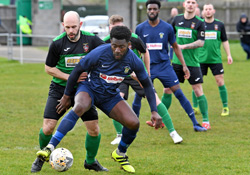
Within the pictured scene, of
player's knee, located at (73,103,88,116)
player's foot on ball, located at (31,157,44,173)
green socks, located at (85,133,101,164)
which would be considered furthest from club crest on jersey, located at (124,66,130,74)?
player's foot on ball, located at (31,157,44,173)

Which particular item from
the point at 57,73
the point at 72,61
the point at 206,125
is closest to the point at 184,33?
the point at 206,125

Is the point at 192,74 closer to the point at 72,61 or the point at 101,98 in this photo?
the point at 72,61

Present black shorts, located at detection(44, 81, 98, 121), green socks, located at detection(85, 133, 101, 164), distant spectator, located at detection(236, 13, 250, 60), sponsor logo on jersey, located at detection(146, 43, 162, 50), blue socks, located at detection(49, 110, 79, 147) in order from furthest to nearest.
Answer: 1. distant spectator, located at detection(236, 13, 250, 60)
2. sponsor logo on jersey, located at detection(146, 43, 162, 50)
3. green socks, located at detection(85, 133, 101, 164)
4. black shorts, located at detection(44, 81, 98, 121)
5. blue socks, located at detection(49, 110, 79, 147)

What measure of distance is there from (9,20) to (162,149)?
25935 millimetres

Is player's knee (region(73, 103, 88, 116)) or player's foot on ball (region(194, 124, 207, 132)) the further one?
player's foot on ball (region(194, 124, 207, 132))

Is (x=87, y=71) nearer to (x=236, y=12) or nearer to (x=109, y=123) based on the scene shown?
(x=109, y=123)

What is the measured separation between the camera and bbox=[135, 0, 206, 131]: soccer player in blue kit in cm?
810

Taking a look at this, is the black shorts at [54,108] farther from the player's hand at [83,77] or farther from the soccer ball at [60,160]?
the soccer ball at [60,160]

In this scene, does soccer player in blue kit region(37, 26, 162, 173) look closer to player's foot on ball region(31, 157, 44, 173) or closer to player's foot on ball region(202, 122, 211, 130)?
player's foot on ball region(31, 157, 44, 173)

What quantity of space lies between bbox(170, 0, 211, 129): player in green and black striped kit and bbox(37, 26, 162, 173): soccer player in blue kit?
3.25 meters

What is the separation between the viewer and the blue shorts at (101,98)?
5598 millimetres

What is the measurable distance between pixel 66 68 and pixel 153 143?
7.46 feet

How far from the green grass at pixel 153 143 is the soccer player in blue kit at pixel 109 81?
2.54 feet

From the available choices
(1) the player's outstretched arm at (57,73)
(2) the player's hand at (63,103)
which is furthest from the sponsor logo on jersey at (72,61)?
(2) the player's hand at (63,103)
